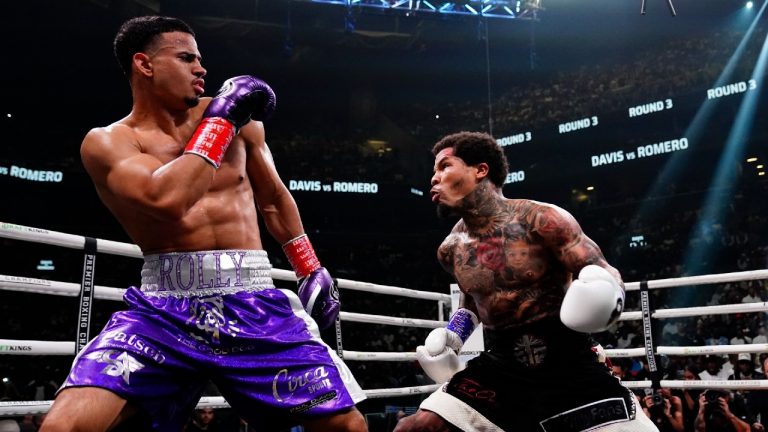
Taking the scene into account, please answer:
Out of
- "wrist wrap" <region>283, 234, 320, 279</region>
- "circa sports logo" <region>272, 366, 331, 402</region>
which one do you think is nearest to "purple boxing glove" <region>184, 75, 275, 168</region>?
"wrist wrap" <region>283, 234, 320, 279</region>

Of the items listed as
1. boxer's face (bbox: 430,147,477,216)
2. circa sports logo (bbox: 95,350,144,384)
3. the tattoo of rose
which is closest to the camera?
circa sports logo (bbox: 95,350,144,384)

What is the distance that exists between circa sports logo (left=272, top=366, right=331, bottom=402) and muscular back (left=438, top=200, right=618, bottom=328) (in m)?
0.87

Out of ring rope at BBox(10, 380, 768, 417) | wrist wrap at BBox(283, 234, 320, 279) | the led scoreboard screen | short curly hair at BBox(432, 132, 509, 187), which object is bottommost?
ring rope at BBox(10, 380, 768, 417)

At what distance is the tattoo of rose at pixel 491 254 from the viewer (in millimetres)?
2441

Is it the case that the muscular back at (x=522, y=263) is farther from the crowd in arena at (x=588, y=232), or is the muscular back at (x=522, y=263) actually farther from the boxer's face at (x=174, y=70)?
the crowd in arena at (x=588, y=232)

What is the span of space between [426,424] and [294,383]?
792 mm

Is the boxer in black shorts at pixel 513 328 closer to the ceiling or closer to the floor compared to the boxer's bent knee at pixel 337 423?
closer to the ceiling

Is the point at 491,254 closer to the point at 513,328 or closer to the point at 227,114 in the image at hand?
the point at 513,328

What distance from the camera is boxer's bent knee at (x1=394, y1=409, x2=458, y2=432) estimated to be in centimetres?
238

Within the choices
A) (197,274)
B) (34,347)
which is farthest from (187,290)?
(34,347)

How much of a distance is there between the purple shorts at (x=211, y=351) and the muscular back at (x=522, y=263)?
77cm

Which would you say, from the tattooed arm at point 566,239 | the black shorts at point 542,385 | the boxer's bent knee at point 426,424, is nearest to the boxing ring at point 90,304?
the boxer's bent knee at point 426,424

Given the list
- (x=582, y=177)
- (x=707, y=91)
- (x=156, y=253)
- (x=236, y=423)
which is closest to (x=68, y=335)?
(x=236, y=423)

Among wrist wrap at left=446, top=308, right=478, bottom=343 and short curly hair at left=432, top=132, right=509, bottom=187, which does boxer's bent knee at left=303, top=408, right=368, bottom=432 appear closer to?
wrist wrap at left=446, top=308, right=478, bottom=343
